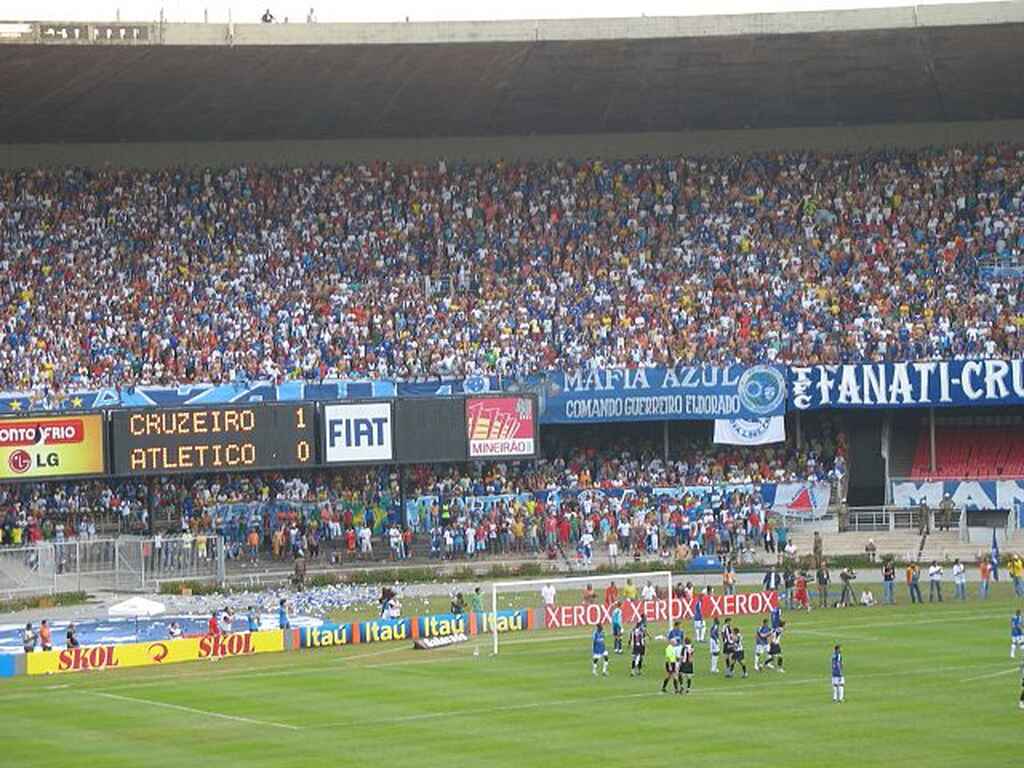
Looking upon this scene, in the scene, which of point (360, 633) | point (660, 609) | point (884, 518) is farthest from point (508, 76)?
point (360, 633)

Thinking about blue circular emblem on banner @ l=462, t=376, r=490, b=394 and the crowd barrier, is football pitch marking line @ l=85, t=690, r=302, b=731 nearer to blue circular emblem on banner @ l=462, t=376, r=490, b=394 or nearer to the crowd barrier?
the crowd barrier

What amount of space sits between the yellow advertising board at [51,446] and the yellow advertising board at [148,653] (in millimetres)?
10856

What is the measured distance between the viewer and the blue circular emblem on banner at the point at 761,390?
67125mm

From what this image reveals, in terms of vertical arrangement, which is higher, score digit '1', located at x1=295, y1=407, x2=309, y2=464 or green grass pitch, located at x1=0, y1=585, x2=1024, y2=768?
score digit '1', located at x1=295, y1=407, x2=309, y2=464

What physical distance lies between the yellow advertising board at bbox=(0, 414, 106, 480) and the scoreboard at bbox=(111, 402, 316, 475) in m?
0.61

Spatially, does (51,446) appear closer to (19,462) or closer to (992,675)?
(19,462)

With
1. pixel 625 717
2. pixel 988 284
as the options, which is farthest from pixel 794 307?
pixel 625 717

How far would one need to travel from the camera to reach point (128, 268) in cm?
7188

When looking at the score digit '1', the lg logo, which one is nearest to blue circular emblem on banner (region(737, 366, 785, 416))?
the score digit '1'

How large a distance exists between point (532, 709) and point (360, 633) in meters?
12.9

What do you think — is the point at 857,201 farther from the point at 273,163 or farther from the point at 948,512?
the point at 273,163

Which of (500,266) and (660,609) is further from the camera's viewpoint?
(500,266)

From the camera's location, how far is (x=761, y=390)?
67188 mm

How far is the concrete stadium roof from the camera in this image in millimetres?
67500
